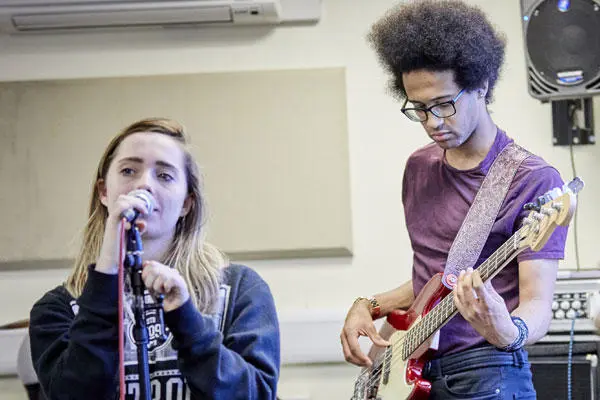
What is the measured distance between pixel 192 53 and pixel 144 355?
2.86 meters

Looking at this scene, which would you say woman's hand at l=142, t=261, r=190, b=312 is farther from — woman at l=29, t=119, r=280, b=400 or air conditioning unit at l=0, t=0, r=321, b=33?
air conditioning unit at l=0, t=0, r=321, b=33

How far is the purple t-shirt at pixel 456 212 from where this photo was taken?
2.45 m

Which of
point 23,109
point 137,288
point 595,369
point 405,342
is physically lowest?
point 595,369

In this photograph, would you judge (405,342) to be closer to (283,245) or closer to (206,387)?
(206,387)

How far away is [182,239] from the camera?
2.46m

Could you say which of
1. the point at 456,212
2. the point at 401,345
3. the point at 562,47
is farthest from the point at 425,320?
the point at 562,47

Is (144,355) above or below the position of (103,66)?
below

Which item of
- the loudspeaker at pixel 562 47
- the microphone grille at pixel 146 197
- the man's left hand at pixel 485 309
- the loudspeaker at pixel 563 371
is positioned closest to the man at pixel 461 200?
the man's left hand at pixel 485 309

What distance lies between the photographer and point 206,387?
2166 mm

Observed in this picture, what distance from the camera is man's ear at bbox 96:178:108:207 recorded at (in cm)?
249

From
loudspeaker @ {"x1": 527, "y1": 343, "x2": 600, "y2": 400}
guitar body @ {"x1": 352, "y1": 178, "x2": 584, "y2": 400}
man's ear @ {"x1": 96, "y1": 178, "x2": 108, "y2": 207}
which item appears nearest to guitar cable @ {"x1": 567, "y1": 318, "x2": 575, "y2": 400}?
loudspeaker @ {"x1": 527, "y1": 343, "x2": 600, "y2": 400}

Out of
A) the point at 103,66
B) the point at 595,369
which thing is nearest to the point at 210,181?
the point at 103,66

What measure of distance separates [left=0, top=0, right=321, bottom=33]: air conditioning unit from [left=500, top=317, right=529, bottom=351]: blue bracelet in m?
2.46

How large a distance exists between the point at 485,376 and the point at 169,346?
804 millimetres
